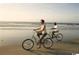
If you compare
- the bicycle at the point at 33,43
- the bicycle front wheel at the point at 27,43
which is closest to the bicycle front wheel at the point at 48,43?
the bicycle at the point at 33,43

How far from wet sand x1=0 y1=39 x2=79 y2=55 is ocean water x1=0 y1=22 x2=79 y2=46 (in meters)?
0.05

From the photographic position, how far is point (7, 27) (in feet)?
7.36

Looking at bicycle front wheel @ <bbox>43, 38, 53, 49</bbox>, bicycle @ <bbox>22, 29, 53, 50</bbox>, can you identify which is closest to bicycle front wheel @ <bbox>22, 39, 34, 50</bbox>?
bicycle @ <bbox>22, 29, 53, 50</bbox>

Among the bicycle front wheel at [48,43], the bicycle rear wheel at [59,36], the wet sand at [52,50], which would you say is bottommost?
the wet sand at [52,50]

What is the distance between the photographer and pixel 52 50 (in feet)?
7.48

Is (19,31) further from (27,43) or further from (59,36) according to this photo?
(59,36)

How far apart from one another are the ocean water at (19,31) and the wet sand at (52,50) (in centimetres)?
5

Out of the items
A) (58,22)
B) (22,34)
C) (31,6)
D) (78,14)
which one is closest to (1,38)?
(22,34)

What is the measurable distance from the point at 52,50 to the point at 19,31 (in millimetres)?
350

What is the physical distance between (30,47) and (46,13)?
0.35 m

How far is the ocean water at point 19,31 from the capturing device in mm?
2252

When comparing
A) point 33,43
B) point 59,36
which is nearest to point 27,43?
point 33,43

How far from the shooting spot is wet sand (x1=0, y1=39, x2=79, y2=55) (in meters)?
2.27

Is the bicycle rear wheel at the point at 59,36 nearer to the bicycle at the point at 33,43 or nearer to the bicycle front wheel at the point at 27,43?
the bicycle at the point at 33,43
